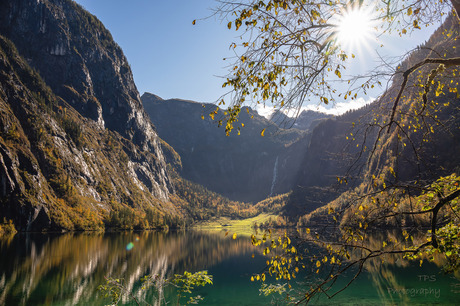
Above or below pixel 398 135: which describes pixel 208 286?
below

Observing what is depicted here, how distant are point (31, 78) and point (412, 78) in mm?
231250

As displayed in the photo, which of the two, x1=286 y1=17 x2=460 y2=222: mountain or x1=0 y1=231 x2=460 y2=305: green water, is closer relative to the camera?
x1=286 y1=17 x2=460 y2=222: mountain

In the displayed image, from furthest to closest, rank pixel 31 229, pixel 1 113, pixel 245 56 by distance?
pixel 1 113, pixel 31 229, pixel 245 56

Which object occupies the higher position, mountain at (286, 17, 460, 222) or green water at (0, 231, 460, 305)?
mountain at (286, 17, 460, 222)

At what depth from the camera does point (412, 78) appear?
7230mm

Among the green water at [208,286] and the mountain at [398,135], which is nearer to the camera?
the mountain at [398,135]

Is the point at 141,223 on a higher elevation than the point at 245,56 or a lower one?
lower

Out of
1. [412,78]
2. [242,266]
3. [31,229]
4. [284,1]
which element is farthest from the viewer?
[31,229]

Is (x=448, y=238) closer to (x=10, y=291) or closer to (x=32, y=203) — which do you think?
(x=10, y=291)

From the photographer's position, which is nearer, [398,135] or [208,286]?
[398,135]

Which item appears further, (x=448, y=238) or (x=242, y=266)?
(x=242, y=266)

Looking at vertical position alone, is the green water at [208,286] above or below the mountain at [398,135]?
below

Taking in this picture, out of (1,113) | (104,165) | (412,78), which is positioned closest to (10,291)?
(412,78)

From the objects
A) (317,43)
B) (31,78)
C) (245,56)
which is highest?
(31,78)
